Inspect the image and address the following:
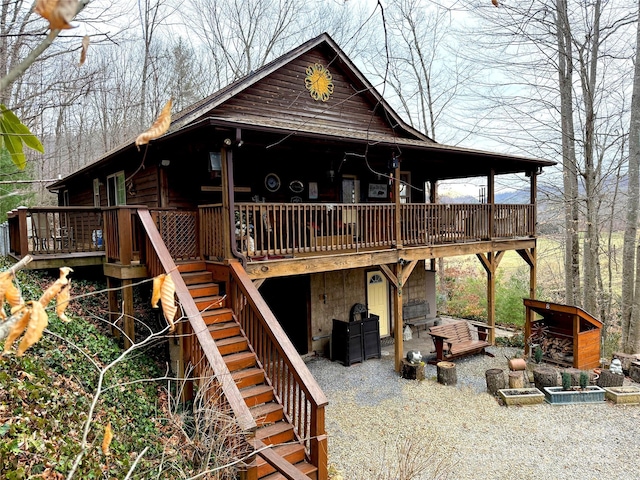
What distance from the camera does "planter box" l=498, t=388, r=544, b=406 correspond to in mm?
8047

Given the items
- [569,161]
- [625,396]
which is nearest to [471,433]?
[625,396]

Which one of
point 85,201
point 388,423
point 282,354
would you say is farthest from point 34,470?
point 85,201

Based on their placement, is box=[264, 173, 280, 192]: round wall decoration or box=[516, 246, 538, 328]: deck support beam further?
box=[516, 246, 538, 328]: deck support beam

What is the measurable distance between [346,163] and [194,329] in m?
7.16

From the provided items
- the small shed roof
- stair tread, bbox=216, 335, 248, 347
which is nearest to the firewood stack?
the small shed roof

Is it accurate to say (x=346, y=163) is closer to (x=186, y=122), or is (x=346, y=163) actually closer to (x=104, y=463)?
(x=186, y=122)

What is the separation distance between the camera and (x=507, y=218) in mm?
11625

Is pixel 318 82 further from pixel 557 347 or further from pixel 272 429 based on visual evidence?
pixel 557 347

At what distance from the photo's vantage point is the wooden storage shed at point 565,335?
9.55 meters

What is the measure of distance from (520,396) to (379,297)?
5277 mm

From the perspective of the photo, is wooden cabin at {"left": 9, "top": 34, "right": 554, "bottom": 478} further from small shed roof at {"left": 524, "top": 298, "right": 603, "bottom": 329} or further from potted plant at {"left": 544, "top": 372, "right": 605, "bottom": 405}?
potted plant at {"left": 544, "top": 372, "right": 605, "bottom": 405}

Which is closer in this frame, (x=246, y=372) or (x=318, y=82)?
(x=246, y=372)

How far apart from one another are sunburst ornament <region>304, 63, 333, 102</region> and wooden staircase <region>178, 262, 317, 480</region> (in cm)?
628

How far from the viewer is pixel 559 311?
9.81m
